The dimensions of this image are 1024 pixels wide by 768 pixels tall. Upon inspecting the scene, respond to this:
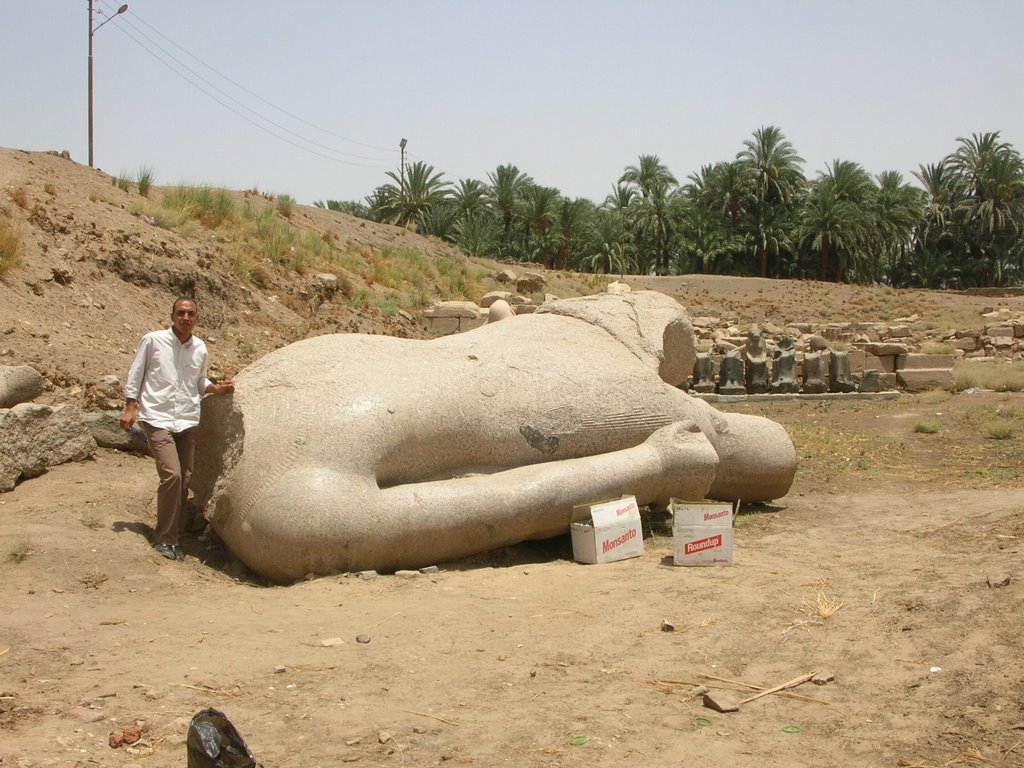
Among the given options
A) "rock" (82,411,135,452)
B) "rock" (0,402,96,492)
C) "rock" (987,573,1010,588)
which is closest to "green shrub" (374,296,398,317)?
"rock" (82,411,135,452)

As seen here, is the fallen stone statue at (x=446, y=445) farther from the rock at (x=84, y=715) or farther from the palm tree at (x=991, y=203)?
the palm tree at (x=991, y=203)

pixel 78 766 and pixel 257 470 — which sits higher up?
pixel 257 470

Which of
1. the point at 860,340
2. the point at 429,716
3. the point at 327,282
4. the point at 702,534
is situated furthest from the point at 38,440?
the point at 860,340

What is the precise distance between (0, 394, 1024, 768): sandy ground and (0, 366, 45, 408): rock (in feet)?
1.93

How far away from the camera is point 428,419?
5.39 m

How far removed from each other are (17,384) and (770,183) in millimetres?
42144

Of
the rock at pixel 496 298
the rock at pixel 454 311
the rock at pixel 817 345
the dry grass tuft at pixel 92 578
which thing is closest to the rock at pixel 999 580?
the dry grass tuft at pixel 92 578

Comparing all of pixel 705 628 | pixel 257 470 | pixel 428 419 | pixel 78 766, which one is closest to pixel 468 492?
pixel 428 419

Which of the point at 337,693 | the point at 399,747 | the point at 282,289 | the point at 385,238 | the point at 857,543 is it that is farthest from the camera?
the point at 385,238

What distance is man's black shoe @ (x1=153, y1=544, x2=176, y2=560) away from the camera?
202 inches

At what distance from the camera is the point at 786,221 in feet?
146

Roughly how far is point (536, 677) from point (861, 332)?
22.1m

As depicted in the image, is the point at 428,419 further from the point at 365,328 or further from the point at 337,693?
the point at 365,328

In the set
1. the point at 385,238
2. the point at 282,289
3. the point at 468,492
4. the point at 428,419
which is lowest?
the point at 468,492
